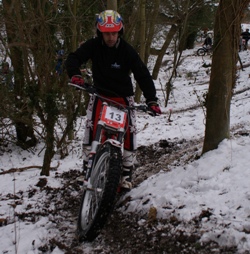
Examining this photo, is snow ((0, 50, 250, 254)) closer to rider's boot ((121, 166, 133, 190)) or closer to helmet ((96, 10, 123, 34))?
rider's boot ((121, 166, 133, 190))

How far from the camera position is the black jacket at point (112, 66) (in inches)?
147

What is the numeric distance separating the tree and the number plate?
1.31 meters

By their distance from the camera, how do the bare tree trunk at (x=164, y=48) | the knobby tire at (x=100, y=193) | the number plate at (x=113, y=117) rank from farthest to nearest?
1. the bare tree trunk at (x=164, y=48)
2. the number plate at (x=113, y=117)
3. the knobby tire at (x=100, y=193)

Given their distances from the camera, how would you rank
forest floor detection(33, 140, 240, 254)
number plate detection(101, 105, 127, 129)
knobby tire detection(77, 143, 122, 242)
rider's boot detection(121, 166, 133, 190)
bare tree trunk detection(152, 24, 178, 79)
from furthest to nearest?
bare tree trunk detection(152, 24, 178, 79)
rider's boot detection(121, 166, 133, 190)
number plate detection(101, 105, 127, 129)
knobby tire detection(77, 143, 122, 242)
forest floor detection(33, 140, 240, 254)

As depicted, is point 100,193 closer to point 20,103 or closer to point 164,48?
point 20,103

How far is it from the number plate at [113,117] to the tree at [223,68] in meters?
1.31

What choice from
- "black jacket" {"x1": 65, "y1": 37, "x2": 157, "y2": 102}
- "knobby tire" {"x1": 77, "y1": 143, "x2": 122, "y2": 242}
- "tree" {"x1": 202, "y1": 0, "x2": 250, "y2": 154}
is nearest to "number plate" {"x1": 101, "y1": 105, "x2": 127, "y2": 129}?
"knobby tire" {"x1": 77, "y1": 143, "x2": 122, "y2": 242}

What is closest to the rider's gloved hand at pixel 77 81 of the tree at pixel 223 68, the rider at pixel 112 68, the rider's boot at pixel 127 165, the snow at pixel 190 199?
the rider at pixel 112 68

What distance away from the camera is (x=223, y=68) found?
3910 millimetres

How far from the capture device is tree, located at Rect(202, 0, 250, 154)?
3.78 metres

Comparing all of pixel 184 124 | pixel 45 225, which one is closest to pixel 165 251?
pixel 45 225

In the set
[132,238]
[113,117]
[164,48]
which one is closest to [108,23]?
Answer: [113,117]

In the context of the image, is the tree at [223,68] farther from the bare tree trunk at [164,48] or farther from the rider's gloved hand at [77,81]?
the bare tree trunk at [164,48]

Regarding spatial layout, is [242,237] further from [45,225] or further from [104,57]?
[104,57]
